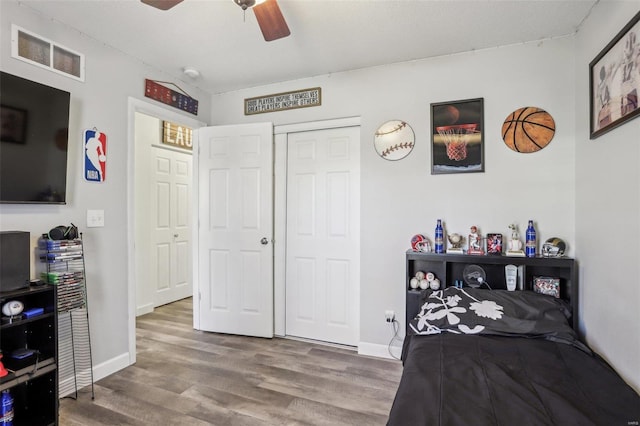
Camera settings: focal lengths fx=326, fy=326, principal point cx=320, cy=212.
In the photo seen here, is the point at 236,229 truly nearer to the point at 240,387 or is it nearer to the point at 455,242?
the point at 240,387

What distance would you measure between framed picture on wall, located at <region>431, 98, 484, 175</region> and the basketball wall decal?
19 centimetres

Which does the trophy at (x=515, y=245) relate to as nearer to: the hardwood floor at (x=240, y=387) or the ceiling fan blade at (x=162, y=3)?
the hardwood floor at (x=240, y=387)

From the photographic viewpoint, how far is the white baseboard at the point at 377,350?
9.14ft

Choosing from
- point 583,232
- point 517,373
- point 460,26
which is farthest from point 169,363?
point 460,26

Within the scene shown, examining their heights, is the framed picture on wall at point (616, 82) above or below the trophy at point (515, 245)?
above

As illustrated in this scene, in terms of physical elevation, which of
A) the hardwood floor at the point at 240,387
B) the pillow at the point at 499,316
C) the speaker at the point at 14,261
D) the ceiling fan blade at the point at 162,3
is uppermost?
the ceiling fan blade at the point at 162,3

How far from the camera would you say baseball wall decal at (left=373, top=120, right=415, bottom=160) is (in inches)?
108

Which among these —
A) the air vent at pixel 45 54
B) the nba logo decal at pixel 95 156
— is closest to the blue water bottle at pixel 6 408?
the nba logo decal at pixel 95 156

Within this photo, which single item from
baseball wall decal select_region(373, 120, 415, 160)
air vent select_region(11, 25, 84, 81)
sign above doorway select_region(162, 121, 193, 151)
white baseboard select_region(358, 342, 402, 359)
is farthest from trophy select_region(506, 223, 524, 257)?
sign above doorway select_region(162, 121, 193, 151)

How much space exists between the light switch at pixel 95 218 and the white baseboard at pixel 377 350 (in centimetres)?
232

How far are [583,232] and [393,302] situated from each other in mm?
1437

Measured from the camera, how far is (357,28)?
2273mm

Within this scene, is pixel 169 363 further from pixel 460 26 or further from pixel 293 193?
pixel 460 26

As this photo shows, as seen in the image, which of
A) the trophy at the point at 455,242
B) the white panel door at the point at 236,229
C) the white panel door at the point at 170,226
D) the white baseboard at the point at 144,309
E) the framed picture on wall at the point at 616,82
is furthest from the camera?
the white panel door at the point at 170,226
